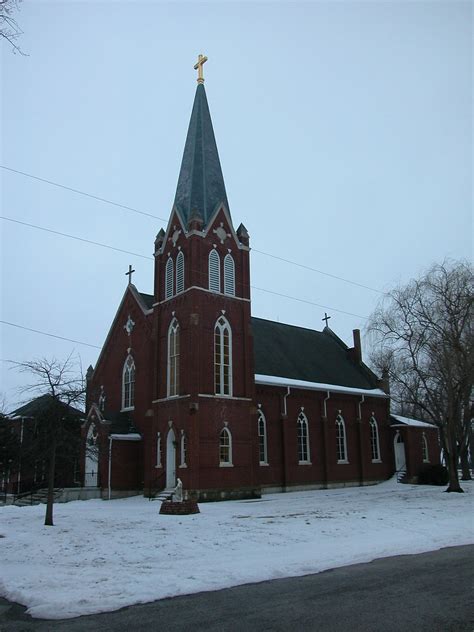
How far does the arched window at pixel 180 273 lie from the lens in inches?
1187

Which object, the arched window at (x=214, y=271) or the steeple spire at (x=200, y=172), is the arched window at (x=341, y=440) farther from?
the steeple spire at (x=200, y=172)

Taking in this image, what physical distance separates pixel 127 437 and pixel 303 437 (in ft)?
34.8

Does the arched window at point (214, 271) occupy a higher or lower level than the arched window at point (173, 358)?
higher

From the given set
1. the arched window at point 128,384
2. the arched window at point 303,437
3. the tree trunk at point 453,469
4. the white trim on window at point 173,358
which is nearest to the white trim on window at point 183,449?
the white trim on window at point 173,358

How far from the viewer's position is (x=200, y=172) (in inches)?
1282

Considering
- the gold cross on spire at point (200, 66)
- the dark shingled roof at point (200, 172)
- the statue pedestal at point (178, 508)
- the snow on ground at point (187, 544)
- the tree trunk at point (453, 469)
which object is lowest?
the snow on ground at point (187, 544)

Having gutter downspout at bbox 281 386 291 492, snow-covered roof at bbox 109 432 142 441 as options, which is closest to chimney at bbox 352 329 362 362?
gutter downspout at bbox 281 386 291 492

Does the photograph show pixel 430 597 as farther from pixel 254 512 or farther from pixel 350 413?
pixel 350 413

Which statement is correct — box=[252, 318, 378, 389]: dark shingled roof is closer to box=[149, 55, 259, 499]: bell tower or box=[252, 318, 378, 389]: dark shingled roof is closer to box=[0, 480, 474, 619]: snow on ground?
box=[149, 55, 259, 499]: bell tower

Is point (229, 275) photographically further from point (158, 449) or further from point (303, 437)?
point (303, 437)

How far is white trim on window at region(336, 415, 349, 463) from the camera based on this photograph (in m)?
36.7

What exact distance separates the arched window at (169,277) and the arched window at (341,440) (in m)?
14.2

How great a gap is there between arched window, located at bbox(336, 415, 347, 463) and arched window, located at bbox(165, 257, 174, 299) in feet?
46.6

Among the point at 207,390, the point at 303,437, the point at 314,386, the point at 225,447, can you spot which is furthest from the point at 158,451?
the point at 314,386
